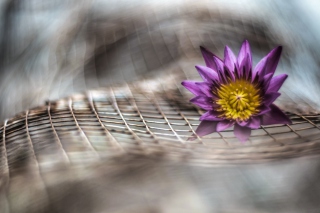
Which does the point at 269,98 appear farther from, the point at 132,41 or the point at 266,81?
the point at 132,41

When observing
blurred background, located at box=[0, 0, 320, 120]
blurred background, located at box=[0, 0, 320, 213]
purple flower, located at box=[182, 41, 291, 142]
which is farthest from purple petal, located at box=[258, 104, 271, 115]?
blurred background, located at box=[0, 0, 320, 120]

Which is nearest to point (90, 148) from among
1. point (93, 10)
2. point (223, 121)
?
point (223, 121)

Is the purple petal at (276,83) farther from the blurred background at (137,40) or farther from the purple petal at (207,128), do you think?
the blurred background at (137,40)

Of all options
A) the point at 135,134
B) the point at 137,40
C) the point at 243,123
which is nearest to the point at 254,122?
the point at 243,123

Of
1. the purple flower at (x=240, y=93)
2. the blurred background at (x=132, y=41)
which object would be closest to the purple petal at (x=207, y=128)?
the purple flower at (x=240, y=93)

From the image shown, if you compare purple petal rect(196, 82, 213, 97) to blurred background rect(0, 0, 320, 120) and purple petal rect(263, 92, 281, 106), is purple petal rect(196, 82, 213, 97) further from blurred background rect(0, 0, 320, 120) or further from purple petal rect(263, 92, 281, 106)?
blurred background rect(0, 0, 320, 120)

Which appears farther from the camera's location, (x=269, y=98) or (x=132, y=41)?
(x=132, y=41)
